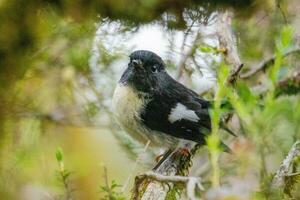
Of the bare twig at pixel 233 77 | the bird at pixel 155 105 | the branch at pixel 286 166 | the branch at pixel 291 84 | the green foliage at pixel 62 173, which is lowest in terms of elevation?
the branch at pixel 286 166

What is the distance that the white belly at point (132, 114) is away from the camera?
259cm

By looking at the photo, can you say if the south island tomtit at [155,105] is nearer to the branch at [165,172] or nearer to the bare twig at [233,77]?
the branch at [165,172]

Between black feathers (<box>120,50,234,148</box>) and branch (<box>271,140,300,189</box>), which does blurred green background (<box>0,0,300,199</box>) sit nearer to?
black feathers (<box>120,50,234,148</box>)

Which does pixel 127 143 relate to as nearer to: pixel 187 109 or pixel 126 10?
pixel 187 109

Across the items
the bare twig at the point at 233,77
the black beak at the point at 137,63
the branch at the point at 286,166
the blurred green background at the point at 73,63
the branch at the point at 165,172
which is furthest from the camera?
the black beak at the point at 137,63

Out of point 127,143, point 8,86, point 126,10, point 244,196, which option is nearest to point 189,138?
point 127,143

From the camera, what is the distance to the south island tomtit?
98.5 inches

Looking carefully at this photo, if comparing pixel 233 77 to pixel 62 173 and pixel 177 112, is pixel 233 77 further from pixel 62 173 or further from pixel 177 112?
pixel 62 173

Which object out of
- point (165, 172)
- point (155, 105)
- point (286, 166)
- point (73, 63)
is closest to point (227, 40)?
point (155, 105)

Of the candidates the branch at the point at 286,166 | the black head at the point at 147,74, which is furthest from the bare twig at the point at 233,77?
the branch at the point at 286,166

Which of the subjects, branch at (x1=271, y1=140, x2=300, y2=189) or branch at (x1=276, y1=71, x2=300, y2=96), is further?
branch at (x1=276, y1=71, x2=300, y2=96)

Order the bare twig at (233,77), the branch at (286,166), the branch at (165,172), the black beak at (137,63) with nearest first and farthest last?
1. the branch at (286,166)
2. the branch at (165,172)
3. the bare twig at (233,77)
4. the black beak at (137,63)

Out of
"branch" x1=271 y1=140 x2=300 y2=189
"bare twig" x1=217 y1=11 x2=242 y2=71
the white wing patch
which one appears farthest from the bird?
"branch" x1=271 y1=140 x2=300 y2=189

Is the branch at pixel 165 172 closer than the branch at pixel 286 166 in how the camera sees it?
No
